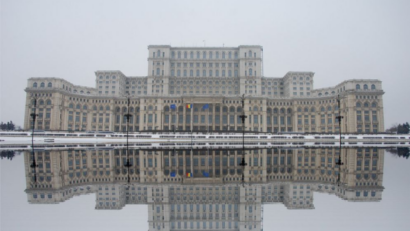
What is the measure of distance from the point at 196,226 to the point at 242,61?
112 meters

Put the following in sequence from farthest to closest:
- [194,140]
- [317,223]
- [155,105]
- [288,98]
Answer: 1. [288,98]
2. [155,105]
3. [194,140]
4. [317,223]

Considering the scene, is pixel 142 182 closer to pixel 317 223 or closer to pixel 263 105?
pixel 317 223

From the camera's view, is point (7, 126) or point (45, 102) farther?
point (7, 126)

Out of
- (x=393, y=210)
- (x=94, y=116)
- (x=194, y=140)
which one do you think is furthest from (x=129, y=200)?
(x=94, y=116)

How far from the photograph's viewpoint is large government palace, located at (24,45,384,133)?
96.2m

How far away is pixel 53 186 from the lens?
48.2ft

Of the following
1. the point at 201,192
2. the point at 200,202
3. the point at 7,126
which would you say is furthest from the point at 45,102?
the point at 200,202

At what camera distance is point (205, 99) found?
328ft

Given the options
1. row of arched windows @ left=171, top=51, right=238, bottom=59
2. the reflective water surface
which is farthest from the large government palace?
the reflective water surface

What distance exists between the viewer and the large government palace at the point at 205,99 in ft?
316

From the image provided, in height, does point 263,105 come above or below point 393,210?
above

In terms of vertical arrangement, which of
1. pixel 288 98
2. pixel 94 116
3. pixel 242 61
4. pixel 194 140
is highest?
pixel 242 61

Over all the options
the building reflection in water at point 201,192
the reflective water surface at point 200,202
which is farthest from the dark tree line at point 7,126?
the reflective water surface at point 200,202

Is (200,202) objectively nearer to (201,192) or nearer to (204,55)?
(201,192)
